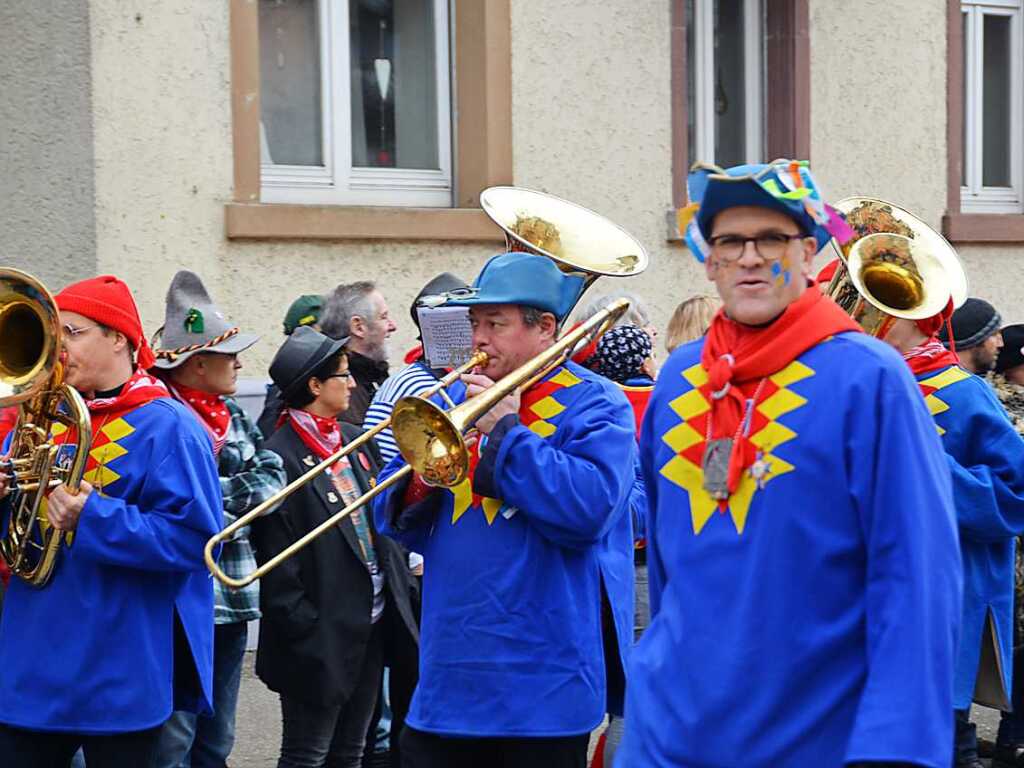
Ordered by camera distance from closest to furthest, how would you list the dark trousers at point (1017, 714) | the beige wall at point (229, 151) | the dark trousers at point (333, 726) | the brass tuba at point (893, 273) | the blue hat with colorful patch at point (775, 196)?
the blue hat with colorful patch at point (775, 196) < the brass tuba at point (893, 273) < the dark trousers at point (333, 726) < the dark trousers at point (1017, 714) < the beige wall at point (229, 151)

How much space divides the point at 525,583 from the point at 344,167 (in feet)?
17.9

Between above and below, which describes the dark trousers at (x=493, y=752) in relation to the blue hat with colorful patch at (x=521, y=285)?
below

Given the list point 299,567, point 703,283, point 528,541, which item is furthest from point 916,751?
point 703,283

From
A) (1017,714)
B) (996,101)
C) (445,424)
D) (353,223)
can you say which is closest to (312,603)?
(445,424)

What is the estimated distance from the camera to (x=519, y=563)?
4.28m

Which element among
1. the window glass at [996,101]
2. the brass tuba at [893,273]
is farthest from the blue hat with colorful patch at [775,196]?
the window glass at [996,101]

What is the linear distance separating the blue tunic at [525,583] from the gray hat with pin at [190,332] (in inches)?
69.2

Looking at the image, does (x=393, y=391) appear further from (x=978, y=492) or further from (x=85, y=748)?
(x=978, y=492)

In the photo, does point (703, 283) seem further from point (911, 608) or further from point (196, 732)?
point (911, 608)

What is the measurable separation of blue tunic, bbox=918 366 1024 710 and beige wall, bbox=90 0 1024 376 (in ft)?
13.6

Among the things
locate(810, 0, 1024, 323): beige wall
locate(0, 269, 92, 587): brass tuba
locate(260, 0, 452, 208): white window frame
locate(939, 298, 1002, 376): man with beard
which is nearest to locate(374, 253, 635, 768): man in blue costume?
locate(0, 269, 92, 587): brass tuba

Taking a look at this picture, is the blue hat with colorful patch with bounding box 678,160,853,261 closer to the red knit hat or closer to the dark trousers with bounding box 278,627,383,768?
the red knit hat

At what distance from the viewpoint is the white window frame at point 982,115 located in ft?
39.0

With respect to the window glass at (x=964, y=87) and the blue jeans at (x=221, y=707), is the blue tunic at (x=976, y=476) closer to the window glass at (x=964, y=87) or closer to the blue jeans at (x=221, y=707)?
the blue jeans at (x=221, y=707)
